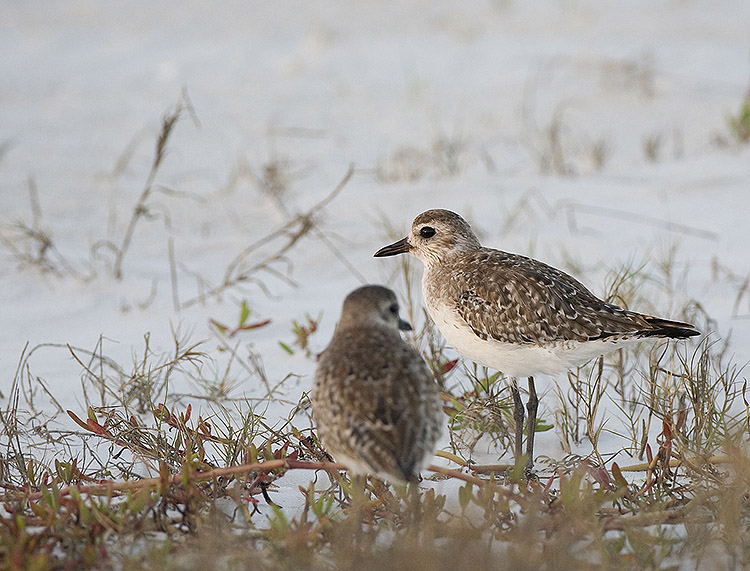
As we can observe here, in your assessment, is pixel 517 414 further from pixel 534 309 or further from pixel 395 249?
pixel 395 249

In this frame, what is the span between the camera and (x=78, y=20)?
1355 centimetres

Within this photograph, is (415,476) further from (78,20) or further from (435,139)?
(78,20)

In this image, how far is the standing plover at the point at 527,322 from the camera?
14.3 feet

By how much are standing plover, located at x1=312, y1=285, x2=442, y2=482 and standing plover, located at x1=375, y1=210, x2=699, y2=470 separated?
908 millimetres

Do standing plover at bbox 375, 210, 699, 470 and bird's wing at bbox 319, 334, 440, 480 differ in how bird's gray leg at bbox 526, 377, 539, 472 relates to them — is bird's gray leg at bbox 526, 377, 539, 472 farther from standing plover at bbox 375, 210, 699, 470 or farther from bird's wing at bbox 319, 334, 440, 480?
bird's wing at bbox 319, 334, 440, 480

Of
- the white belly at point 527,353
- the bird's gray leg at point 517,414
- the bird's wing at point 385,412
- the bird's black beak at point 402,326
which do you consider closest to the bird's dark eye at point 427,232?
the white belly at point 527,353

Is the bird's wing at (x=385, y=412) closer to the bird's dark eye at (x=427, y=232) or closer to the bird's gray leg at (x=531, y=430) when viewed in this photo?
the bird's gray leg at (x=531, y=430)

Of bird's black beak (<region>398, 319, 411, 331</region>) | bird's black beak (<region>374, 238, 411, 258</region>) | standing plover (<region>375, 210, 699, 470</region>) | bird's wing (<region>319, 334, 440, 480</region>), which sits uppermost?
bird's black beak (<region>374, 238, 411, 258</region>)

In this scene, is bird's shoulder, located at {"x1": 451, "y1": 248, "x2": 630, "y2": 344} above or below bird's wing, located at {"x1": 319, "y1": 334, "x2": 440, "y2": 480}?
above

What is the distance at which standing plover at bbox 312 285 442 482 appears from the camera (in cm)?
336

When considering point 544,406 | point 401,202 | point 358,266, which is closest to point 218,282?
point 358,266

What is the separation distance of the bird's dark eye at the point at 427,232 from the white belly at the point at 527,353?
32.1 inches

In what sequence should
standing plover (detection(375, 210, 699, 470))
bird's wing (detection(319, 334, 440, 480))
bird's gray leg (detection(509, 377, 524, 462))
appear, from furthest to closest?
bird's gray leg (detection(509, 377, 524, 462)) → standing plover (detection(375, 210, 699, 470)) → bird's wing (detection(319, 334, 440, 480))

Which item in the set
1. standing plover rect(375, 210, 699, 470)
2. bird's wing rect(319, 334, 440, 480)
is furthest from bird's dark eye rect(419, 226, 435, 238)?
bird's wing rect(319, 334, 440, 480)
